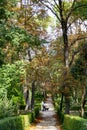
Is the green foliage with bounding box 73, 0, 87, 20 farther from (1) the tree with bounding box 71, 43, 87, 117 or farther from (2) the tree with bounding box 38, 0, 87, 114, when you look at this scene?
(1) the tree with bounding box 71, 43, 87, 117

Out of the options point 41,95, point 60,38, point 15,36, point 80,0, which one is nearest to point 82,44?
point 60,38

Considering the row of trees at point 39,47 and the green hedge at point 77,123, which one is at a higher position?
the row of trees at point 39,47

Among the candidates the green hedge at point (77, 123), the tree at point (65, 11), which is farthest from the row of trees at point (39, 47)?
the green hedge at point (77, 123)

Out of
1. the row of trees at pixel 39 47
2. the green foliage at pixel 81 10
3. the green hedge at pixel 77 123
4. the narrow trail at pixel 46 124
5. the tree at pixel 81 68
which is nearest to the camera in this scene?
the green hedge at pixel 77 123

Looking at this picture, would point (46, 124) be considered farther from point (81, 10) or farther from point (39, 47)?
point (81, 10)

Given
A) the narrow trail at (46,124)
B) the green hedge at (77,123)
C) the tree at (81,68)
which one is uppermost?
the tree at (81,68)

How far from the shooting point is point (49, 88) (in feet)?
114

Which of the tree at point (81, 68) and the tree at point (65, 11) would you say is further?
the tree at point (81, 68)

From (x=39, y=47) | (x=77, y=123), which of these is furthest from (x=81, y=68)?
(x=77, y=123)

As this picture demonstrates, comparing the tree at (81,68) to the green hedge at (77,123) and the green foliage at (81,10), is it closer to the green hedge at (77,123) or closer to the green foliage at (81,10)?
the green foliage at (81,10)

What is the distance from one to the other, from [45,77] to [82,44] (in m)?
5.10

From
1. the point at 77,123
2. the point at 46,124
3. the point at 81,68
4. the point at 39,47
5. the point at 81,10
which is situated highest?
the point at 81,10

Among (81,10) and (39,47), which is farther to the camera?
(81,10)

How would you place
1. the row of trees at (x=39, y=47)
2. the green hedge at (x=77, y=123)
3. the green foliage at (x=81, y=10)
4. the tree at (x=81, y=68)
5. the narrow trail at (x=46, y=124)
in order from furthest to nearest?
the tree at (x=81, y=68) → the green foliage at (x=81, y=10) → the narrow trail at (x=46, y=124) → the row of trees at (x=39, y=47) → the green hedge at (x=77, y=123)
